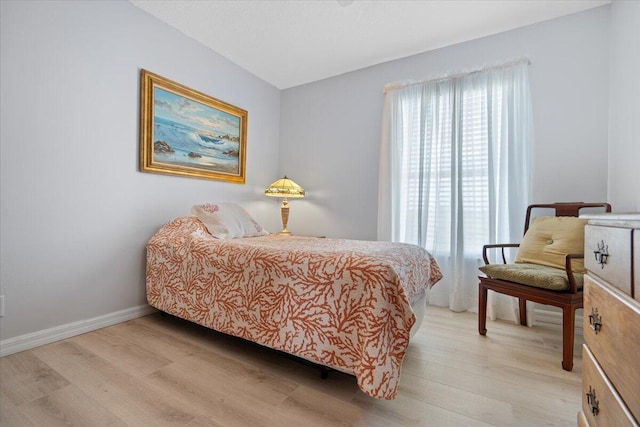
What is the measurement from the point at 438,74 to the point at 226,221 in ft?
8.27

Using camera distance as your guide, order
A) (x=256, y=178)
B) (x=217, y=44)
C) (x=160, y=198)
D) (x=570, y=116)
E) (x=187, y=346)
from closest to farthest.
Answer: (x=187, y=346)
(x=570, y=116)
(x=160, y=198)
(x=217, y=44)
(x=256, y=178)

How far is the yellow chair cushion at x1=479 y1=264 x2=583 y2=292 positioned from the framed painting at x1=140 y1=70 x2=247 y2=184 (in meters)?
2.69

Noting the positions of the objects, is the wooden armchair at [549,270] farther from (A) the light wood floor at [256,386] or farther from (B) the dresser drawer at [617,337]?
(B) the dresser drawer at [617,337]

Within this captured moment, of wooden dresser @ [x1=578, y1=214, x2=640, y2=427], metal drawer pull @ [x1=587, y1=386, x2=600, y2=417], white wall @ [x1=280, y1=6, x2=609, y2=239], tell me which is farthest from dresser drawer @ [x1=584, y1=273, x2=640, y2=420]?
white wall @ [x1=280, y1=6, x2=609, y2=239]

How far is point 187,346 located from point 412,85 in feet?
10.1

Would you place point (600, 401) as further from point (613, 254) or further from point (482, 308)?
point (482, 308)

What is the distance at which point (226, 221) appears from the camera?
2471 mm

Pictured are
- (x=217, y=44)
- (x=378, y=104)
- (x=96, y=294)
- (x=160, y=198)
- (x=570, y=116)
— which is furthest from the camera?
(x=378, y=104)

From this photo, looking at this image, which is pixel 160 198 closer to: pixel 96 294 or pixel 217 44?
pixel 96 294

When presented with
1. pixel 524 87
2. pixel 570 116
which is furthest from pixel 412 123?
pixel 570 116

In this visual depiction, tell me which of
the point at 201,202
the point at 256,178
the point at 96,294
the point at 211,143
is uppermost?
the point at 211,143

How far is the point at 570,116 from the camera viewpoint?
2.29 m

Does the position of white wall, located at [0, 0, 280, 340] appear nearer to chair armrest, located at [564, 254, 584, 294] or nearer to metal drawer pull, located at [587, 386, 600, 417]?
metal drawer pull, located at [587, 386, 600, 417]

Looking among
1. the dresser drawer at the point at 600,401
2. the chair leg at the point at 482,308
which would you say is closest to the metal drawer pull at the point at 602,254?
the dresser drawer at the point at 600,401
